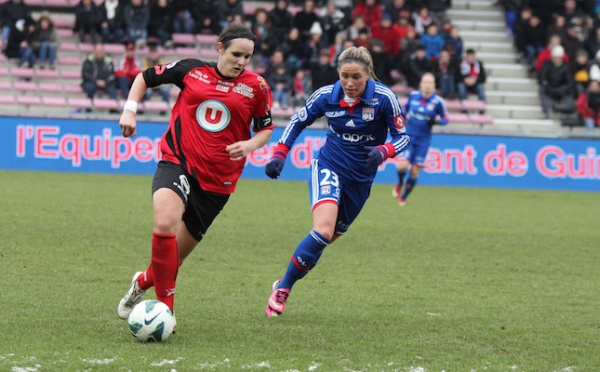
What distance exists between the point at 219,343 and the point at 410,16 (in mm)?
22370

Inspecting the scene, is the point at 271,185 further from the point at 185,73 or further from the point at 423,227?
the point at 185,73

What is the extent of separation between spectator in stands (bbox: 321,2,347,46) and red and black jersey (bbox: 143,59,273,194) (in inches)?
770

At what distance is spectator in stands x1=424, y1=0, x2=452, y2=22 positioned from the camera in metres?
28.5

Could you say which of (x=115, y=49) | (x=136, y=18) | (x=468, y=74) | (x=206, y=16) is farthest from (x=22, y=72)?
(x=468, y=74)

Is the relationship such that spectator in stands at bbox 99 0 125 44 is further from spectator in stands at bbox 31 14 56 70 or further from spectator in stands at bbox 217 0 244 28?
spectator in stands at bbox 217 0 244 28

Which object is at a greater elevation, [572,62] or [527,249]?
[572,62]

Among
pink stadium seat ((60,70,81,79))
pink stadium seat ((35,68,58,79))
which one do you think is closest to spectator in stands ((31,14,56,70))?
pink stadium seat ((35,68,58,79))

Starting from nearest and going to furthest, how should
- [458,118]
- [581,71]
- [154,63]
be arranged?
[154,63] → [458,118] → [581,71]

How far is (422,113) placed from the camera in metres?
17.7

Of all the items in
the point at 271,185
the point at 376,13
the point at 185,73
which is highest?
the point at 376,13

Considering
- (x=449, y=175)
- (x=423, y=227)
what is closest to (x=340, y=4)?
(x=449, y=175)

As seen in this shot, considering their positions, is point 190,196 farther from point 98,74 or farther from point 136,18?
point 136,18

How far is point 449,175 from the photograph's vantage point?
21906 millimetres

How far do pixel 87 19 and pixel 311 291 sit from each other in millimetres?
18713
